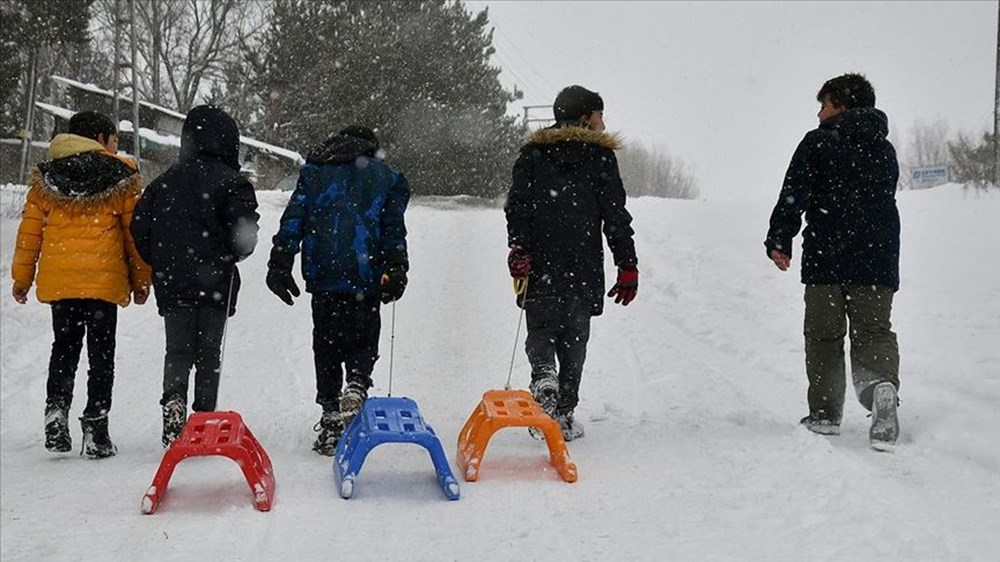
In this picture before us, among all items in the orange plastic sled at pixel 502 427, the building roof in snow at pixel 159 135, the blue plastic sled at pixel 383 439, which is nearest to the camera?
the blue plastic sled at pixel 383 439

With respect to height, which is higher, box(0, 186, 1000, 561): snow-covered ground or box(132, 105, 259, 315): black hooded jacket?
box(132, 105, 259, 315): black hooded jacket

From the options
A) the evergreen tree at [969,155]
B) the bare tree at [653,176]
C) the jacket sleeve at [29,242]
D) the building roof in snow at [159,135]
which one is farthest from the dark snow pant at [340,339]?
the bare tree at [653,176]

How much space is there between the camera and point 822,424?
5.16 m

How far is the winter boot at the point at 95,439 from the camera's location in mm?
4926

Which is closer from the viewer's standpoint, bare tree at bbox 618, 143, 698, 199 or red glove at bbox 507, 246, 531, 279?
red glove at bbox 507, 246, 531, 279

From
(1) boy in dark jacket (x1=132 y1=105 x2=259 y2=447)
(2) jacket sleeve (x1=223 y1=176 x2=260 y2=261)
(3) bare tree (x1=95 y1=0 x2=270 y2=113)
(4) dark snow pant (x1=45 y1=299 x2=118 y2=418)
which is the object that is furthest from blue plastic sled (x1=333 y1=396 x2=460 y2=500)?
(3) bare tree (x1=95 y1=0 x2=270 y2=113)

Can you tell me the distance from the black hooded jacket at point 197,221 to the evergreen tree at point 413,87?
970 inches

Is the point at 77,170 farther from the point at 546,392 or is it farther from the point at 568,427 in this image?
the point at 568,427

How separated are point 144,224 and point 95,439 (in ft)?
4.00

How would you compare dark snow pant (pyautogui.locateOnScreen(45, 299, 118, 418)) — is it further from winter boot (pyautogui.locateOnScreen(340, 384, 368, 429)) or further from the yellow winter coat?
winter boot (pyautogui.locateOnScreen(340, 384, 368, 429))

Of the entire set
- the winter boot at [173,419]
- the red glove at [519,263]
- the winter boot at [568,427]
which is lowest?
the winter boot at [568,427]

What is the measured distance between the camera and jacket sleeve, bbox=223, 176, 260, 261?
4.99 metres

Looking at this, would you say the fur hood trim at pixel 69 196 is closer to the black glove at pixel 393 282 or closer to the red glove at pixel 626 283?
the black glove at pixel 393 282

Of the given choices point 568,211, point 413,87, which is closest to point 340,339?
point 568,211
